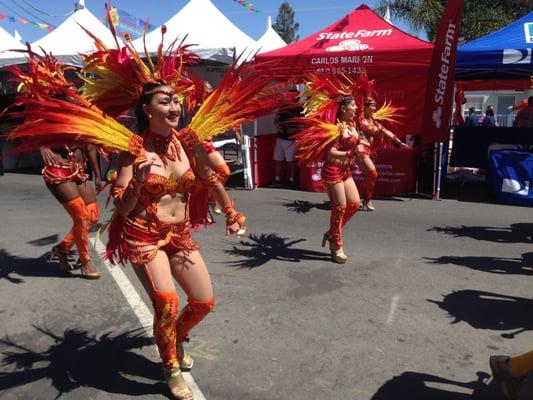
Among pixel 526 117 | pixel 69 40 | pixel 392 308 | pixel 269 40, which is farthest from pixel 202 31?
pixel 392 308

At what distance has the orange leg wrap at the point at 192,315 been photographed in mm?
2891

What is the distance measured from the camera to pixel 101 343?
3592 mm

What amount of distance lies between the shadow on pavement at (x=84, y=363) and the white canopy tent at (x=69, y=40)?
9335 millimetres

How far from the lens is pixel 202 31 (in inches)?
493

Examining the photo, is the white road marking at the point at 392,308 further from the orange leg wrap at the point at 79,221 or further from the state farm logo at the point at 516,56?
the state farm logo at the point at 516,56

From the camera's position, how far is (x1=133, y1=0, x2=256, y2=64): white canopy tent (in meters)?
11.9

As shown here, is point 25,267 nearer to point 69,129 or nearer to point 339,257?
point 69,129

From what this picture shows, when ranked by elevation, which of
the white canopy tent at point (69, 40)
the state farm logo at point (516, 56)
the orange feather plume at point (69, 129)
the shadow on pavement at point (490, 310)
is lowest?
the shadow on pavement at point (490, 310)

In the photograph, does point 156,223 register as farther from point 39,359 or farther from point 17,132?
point 39,359

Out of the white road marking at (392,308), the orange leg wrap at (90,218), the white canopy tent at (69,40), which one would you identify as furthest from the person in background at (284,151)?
the white road marking at (392,308)

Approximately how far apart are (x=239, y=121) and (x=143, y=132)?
61 cm

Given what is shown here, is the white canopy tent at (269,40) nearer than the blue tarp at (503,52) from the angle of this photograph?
No

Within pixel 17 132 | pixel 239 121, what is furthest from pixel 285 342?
pixel 17 132

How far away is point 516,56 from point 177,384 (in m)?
8.01
